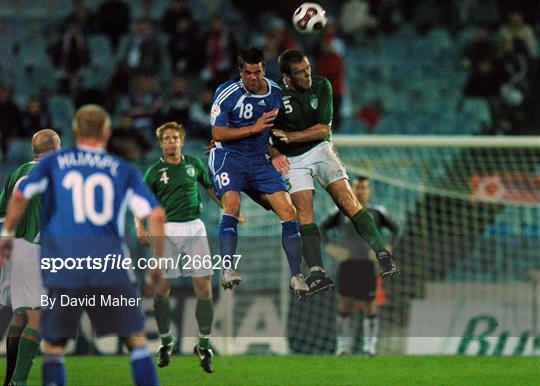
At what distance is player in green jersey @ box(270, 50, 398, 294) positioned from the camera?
10.3m

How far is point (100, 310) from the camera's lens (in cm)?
749

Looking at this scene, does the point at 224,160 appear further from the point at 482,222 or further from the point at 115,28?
the point at 115,28

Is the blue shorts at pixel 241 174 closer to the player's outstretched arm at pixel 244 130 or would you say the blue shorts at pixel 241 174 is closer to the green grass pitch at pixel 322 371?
the player's outstretched arm at pixel 244 130

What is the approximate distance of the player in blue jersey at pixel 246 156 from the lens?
9969mm

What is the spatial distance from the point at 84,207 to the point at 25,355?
2757 millimetres

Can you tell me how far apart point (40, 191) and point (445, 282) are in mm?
8714

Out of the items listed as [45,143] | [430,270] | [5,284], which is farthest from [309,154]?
[430,270]

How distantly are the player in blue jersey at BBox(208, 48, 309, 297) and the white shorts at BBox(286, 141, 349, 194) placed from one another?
0.19 metres

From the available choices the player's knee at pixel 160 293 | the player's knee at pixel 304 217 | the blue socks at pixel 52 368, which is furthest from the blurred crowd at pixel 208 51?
the blue socks at pixel 52 368

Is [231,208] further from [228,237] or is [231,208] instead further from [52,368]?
[52,368]

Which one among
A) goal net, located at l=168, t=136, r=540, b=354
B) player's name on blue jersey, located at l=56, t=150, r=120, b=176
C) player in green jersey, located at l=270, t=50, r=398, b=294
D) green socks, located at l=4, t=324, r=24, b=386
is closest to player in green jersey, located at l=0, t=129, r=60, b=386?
green socks, located at l=4, t=324, r=24, b=386

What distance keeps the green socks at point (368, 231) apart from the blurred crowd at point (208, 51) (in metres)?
6.49

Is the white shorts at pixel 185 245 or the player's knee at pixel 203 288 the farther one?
the white shorts at pixel 185 245

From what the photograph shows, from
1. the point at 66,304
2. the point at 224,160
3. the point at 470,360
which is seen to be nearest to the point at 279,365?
the point at 470,360
